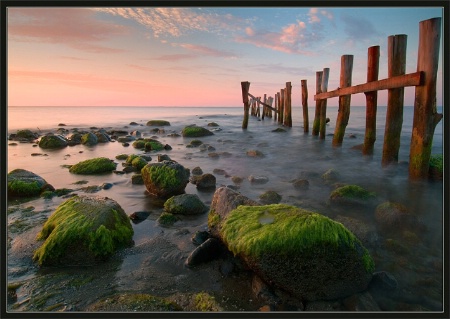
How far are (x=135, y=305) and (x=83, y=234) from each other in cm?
157

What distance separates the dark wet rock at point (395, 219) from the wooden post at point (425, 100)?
2.21 m

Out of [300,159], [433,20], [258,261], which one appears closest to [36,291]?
[258,261]

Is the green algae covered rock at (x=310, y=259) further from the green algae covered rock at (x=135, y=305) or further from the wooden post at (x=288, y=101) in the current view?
the wooden post at (x=288, y=101)

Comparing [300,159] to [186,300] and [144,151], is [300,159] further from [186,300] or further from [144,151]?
[186,300]

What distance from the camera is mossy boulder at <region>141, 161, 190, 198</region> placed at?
637 centimetres

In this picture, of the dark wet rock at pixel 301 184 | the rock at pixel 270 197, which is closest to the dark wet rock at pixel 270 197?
the rock at pixel 270 197

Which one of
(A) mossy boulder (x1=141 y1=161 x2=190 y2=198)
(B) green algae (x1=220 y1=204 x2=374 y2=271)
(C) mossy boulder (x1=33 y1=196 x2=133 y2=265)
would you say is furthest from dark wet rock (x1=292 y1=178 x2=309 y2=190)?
(C) mossy boulder (x1=33 y1=196 x2=133 y2=265)

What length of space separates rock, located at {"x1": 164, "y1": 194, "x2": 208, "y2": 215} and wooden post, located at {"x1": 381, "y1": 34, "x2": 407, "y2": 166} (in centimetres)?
561

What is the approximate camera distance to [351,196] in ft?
19.0

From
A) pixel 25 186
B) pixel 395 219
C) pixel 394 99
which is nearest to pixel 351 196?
pixel 395 219

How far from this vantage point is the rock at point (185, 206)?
17.3ft

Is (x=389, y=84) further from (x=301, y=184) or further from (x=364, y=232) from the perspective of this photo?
(x=364, y=232)

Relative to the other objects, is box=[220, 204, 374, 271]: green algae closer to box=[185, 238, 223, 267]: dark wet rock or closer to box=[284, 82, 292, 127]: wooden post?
box=[185, 238, 223, 267]: dark wet rock

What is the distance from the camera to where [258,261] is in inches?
121
